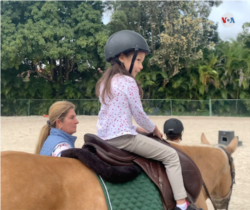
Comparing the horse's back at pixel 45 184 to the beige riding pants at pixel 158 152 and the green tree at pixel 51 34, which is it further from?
the green tree at pixel 51 34

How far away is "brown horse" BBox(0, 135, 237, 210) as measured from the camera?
1.45 m

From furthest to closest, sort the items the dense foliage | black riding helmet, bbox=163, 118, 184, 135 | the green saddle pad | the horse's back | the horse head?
the dense foliage → black riding helmet, bbox=163, 118, 184, 135 → the horse head → the green saddle pad → the horse's back

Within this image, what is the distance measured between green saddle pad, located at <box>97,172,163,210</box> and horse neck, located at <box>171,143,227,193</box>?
70 centimetres

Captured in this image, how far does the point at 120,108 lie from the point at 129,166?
43cm

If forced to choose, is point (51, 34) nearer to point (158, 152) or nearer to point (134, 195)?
point (158, 152)

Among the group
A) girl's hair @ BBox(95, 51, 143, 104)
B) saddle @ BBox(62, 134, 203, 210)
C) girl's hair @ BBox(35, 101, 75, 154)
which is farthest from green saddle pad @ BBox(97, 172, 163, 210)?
girl's hair @ BBox(35, 101, 75, 154)

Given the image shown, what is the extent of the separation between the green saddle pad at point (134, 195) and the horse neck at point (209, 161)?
0.70m

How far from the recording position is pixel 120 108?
77.5 inches

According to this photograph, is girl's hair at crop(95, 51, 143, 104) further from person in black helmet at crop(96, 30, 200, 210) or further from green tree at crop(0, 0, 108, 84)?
green tree at crop(0, 0, 108, 84)

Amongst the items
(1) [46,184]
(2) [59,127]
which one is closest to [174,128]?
(2) [59,127]

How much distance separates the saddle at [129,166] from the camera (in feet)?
5.91

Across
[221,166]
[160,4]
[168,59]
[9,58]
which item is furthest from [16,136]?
[160,4]

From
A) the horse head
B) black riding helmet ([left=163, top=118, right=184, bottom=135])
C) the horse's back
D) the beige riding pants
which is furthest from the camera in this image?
black riding helmet ([left=163, top=118, right=184, bottom=135])

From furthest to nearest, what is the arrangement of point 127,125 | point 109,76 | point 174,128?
point 174,128
point 109,76
point 127,125
